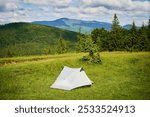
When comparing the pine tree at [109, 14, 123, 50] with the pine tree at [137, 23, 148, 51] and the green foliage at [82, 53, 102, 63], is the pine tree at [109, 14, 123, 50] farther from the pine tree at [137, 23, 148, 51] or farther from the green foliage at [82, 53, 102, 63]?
the green foliage at [82, 53, 102, 63]

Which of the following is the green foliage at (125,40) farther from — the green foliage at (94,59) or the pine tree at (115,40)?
the green foliage at (94,59)

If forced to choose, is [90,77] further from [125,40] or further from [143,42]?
[125,40]

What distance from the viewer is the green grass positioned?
28.2 meters

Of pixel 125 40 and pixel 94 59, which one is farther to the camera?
pixel 125 40

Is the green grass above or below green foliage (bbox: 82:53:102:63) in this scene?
below

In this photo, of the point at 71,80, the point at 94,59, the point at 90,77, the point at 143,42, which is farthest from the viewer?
the point at 143,42

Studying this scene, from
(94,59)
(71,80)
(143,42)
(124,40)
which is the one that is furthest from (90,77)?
(124,40)

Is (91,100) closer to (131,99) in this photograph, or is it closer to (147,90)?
(131,99)

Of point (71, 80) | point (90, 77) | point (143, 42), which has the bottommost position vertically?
point (90, 77)

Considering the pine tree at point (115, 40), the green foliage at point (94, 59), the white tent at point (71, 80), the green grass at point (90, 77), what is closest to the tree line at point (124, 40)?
the pine tree at point (115, 40)

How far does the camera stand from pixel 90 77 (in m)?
37.9

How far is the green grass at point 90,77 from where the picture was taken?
28.2 meters

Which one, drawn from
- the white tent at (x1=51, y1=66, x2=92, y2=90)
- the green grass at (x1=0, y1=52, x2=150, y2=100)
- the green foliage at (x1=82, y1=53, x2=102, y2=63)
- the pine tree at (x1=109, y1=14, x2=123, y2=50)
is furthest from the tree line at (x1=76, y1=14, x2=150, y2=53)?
the white tent at (x1=51, y1=66, x2=92, y2=90)

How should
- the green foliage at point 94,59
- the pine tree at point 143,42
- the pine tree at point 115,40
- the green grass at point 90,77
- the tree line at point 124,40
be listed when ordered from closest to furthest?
the green grass at point 90,77, the green foliage at point 94,59, the pine tree at point 143,42, the tree line at point 124,40, the pine tree at point 115,40
